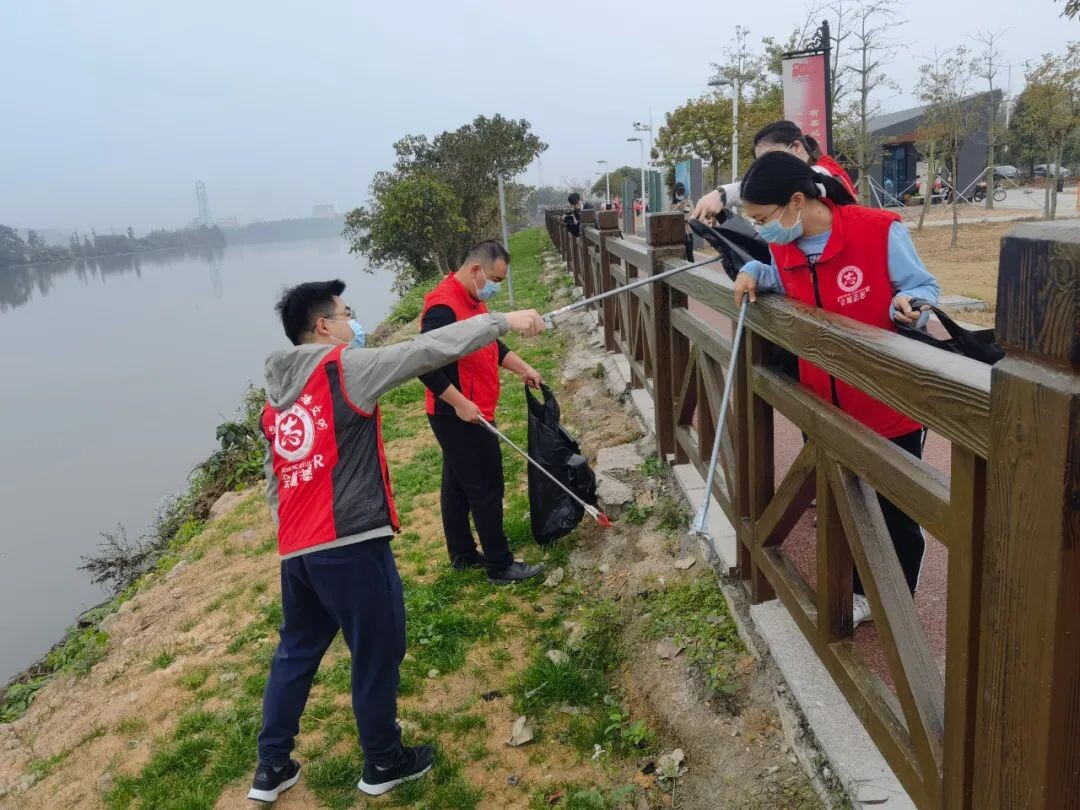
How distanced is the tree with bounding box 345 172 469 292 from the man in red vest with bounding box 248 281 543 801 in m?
16.5

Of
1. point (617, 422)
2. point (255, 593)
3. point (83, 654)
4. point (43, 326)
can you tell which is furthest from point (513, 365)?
point (43, 326)

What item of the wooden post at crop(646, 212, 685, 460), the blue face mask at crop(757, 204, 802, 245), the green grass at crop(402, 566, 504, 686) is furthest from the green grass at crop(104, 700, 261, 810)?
the blue face mask at crop(757, 204, 802, 245)

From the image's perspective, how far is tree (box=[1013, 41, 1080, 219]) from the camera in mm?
17500

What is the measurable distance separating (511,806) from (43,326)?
4720 centimetres

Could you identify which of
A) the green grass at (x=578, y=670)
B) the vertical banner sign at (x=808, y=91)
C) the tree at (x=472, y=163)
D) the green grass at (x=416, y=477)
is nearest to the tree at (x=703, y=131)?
the tree at (x=472, y=163)

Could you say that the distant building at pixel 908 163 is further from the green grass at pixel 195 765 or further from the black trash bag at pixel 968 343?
the green grass at pixel 195 765

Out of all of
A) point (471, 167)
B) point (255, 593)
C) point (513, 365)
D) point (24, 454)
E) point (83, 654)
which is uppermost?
point (471, 167)

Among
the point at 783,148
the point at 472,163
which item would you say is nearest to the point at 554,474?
the point at 783,148

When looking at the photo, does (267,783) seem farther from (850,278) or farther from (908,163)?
(908,163)

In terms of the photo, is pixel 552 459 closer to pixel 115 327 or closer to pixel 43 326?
pixel 115 327

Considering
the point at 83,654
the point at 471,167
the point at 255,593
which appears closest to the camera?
the point at 255,593

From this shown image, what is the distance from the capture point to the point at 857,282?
2590 millimetres

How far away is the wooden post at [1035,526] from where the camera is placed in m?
1.21

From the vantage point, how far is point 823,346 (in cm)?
220
